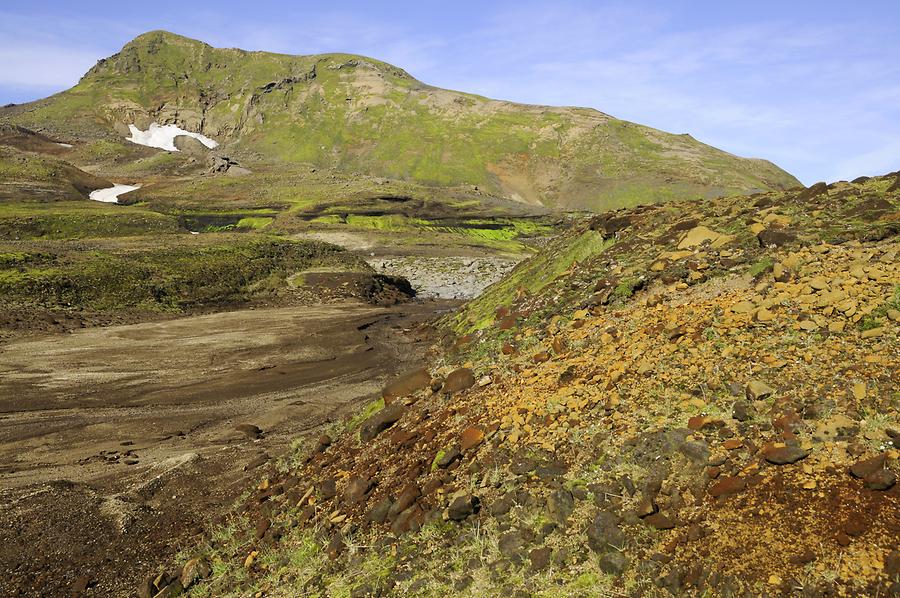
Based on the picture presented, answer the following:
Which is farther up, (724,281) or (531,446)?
(724,281)

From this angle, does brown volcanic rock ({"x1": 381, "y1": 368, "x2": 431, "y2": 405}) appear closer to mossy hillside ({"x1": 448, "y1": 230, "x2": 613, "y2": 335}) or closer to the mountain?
mossy hillside ({"x1": 448, "y1": 230, "x2": 613, "y2": 335})

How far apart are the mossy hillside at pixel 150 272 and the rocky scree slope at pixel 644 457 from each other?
36.3 m

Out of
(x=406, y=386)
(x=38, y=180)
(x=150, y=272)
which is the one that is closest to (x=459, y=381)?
(x=406, y=386)

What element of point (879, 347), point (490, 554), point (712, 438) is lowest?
point (490, 554)

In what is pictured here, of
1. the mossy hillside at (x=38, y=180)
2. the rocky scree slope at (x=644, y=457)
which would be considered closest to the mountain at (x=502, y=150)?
the mossy hillside at (x=38, y=180)

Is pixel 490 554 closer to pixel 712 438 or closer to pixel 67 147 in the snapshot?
pixel 712 438

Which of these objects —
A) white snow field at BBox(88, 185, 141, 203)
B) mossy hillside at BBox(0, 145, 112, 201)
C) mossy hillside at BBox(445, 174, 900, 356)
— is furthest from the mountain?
mossy hillside at BBox(445, 174, 900, 356)

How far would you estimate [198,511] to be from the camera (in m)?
13.7

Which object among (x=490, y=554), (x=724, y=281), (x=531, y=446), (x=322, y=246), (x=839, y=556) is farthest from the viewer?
(x=322, y=246)

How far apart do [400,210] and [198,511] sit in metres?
104

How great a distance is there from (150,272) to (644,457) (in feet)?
163

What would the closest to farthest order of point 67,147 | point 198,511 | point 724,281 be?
point 724,281 < point 198,511 < point 67,147

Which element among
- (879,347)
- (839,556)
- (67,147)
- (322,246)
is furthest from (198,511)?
(67,147)

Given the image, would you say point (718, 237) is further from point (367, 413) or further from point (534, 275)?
point (534, 275)
